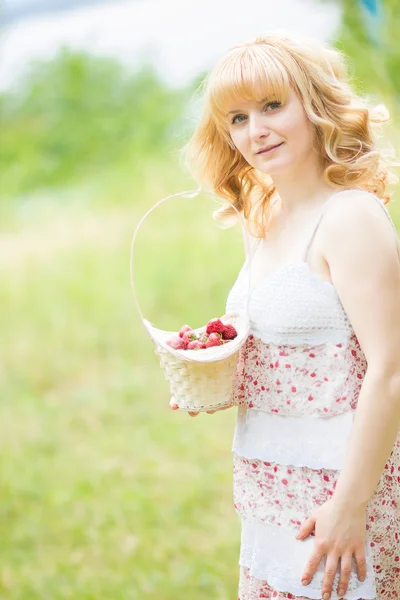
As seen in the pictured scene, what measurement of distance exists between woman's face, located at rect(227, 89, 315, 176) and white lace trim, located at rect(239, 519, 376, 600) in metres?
0.57

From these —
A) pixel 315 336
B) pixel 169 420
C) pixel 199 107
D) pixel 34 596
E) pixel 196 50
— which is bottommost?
pixel 34 596

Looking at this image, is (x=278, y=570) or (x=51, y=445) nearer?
(x=278, y=570)

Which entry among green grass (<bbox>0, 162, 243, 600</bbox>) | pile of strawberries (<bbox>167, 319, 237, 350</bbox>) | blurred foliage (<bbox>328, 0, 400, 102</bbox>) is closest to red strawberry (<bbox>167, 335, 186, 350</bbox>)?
pile of strawberries (<bbox>167, 319, 237, 350</bbox>)

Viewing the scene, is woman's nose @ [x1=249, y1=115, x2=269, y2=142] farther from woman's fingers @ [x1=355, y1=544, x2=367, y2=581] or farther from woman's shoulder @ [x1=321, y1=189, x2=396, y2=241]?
woman's fingers @ [x1=355, y1=544, x2=367, y2=581]

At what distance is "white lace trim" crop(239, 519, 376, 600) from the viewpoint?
1.27 m

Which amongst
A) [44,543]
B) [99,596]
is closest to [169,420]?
[44,543]

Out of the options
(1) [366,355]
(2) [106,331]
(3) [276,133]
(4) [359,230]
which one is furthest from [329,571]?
(2) [106,331]

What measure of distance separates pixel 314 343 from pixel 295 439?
0.16m

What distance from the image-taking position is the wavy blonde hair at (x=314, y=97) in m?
1.30

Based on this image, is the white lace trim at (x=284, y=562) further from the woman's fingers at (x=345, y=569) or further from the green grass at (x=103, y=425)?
the green grass at (x=103, y=425)

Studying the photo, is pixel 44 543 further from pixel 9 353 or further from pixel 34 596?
pixel 9 353

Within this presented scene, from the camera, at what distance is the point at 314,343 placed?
51.3 inches

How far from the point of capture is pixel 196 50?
4.25 m

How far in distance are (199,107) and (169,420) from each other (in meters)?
2.34
